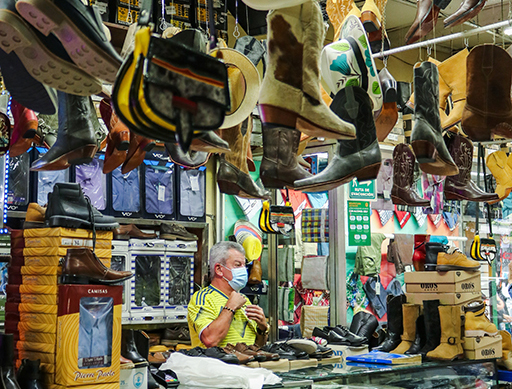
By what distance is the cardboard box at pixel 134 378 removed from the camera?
3061mm

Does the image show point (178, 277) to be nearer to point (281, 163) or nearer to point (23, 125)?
point (281, 163)

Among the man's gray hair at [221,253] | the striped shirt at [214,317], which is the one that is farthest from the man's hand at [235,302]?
the man's gray hair at [221,253]

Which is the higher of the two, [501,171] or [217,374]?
[501,171]

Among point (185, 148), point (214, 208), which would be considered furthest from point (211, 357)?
point (214, 208)

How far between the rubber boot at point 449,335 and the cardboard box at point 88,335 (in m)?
2.31

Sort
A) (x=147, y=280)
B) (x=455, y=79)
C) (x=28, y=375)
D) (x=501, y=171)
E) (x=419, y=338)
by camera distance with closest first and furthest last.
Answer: (x=28, y=375) → (x=455, y=79) → (x=419, y=338) → (x=501, y=171) → (x=147, y=280)

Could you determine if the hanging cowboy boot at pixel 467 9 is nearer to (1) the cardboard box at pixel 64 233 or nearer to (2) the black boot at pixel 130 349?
(1) the cardboard box at pixel 64 233

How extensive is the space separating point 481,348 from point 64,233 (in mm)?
2993

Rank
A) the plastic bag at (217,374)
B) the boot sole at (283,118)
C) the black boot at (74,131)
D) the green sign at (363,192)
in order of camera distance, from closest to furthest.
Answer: the boot sole at (283,118) → the black boot at (74,131) → the plastic bag at (217,374) → the green sign at (363,192)

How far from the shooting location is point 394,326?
4.65m

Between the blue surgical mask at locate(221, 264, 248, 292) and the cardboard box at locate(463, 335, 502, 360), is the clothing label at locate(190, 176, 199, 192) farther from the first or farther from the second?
the cardboard box at locate(463, 335, 502, 360)

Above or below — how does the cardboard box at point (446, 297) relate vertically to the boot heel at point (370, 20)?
below

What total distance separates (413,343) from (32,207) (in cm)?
274

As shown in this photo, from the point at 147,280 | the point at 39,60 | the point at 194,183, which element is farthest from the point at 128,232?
the point at 39,60
